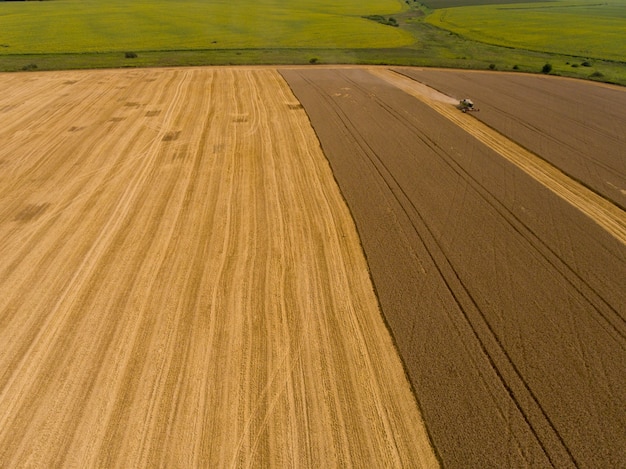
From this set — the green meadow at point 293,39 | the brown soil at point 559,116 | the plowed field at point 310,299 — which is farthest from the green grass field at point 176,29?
the plowed field at point 310,299

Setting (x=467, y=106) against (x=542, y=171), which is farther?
(x=467, y=106)

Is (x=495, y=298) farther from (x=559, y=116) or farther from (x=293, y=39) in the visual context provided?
(x=293, y=39)

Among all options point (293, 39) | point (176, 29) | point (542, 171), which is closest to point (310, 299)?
point (542, 171)

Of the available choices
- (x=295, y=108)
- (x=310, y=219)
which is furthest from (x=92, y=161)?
(x=295, y=108)

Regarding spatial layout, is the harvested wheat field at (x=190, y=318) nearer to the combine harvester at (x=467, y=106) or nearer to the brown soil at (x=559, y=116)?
the brown soil at (x=559, y=116)

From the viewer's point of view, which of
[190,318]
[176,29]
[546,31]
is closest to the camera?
[190,318]

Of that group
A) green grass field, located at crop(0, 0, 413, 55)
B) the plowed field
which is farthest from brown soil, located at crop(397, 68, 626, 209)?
green grass field, located at crop(0, 0, 413, 55)

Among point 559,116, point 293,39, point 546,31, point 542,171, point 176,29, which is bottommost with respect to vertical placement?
point 542,171
